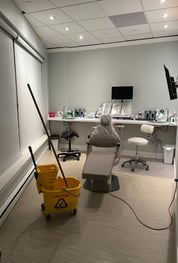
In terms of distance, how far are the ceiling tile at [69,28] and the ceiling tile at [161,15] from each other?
51.9 inches

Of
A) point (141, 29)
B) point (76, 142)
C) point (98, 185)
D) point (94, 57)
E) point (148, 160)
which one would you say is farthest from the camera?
point (76, 142)

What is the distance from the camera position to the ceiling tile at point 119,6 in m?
2.81

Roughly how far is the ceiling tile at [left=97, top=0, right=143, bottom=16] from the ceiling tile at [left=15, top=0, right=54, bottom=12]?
0.80 metres

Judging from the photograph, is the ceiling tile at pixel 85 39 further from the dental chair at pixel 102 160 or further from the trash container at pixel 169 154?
the trash container at pixel 169 154

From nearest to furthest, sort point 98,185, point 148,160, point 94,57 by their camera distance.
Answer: point 98,185
point 148,160
point 94,57

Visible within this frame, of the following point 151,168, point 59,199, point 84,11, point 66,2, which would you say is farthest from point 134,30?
Answer: point 59,199

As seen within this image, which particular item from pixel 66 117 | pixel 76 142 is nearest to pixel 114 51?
pixel 66 117

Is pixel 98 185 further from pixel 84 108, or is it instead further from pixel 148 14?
pixel 148 14

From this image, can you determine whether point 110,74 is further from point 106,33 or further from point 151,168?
point 151,168

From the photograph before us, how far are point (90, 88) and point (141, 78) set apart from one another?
133 centimetres

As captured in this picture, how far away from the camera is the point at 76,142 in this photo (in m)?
5.38

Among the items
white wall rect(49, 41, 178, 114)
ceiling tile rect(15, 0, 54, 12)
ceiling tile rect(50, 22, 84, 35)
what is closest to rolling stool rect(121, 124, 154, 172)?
white wall rect(49, 41, 178, 114)

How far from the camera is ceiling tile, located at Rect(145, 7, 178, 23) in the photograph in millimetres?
3047

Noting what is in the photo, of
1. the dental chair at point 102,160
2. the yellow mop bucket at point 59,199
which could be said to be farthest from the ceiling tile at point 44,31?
the yellow mop bucket at point 59,199
